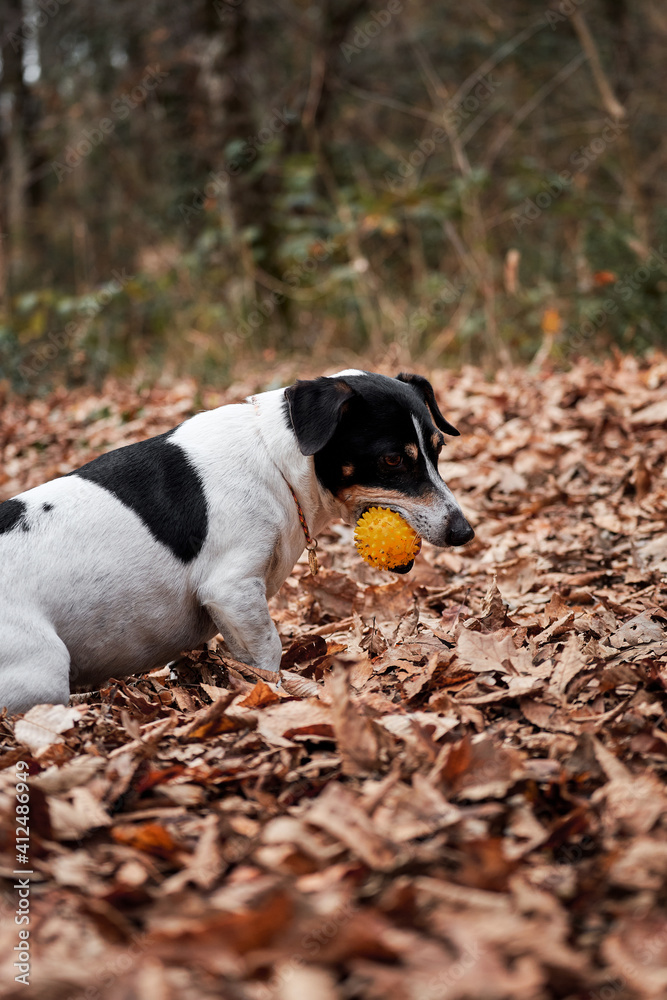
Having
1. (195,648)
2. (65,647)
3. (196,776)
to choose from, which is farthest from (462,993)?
(195,648)

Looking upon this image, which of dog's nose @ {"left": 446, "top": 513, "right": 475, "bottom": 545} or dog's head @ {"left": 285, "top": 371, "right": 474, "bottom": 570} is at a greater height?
dog's head @ {"left": 285, "top": 371, "right": 474, "bottom": 570}

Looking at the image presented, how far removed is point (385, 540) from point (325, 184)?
11253 millimetres

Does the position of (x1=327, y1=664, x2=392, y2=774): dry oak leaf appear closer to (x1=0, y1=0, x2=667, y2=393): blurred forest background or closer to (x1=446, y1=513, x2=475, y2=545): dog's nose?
(x1=446, y1=513, x2=475, y2=545): dog's nose

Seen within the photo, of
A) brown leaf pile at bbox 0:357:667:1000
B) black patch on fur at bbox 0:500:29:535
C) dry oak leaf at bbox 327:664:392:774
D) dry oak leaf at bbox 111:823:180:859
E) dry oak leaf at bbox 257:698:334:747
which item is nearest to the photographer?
brown leaf pile at bbox 0:357:667:1000

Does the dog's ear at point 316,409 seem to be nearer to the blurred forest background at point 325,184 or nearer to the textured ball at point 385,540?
the textured ball at point 385,540

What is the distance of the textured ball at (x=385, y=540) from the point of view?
133 inches

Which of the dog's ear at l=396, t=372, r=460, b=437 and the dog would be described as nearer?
the dog

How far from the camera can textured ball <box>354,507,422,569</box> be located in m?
3.37

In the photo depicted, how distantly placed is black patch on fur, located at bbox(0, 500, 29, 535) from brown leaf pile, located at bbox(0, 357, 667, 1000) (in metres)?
0.69

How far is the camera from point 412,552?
3.44 m

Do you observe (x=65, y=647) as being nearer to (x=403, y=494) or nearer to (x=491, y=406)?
(x=403, y=494)

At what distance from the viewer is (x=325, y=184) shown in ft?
44.3

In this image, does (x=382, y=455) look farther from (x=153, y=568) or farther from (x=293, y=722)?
(x=293, y=722)

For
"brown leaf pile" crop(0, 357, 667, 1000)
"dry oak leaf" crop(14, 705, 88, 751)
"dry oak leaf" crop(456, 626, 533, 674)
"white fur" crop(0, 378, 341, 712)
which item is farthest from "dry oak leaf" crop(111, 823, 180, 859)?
"dry oak leaf" crop(456, 626, 533, 674)
